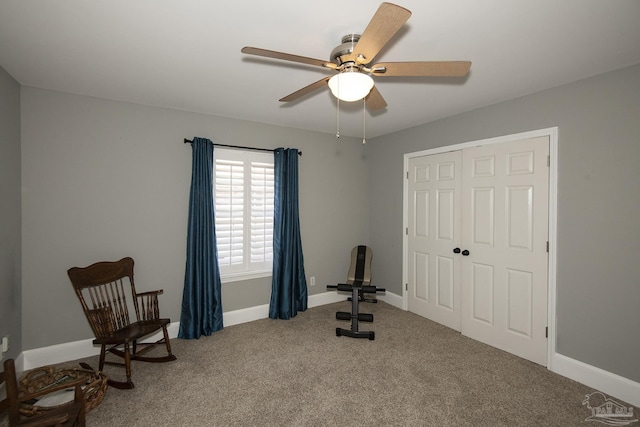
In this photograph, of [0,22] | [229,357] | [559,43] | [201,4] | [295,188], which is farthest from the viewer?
[295,188]

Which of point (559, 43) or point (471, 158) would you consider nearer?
point (559, 43)

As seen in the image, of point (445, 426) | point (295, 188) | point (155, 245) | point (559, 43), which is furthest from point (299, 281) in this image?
point (559, 43)

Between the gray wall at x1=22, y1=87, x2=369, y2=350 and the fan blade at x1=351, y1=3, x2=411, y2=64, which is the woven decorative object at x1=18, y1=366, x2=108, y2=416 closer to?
the gray wall at x1=22, y1=87, x2=369, y2=350

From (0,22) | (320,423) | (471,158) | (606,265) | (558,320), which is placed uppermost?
(0,22)

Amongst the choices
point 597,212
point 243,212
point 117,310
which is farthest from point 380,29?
point 117,310

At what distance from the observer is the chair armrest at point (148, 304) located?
3032mm

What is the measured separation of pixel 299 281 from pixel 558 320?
286 centimetres

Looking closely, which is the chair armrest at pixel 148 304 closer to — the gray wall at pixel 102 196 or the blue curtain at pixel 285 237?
the gray wall at pixel 102 196

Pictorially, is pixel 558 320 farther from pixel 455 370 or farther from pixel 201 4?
pixel 201 4

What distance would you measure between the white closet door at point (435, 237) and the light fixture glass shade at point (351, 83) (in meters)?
2.43

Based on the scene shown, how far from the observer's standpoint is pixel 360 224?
193 inches

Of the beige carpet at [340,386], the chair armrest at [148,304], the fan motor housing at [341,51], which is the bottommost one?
the beige carpet at [340,386]

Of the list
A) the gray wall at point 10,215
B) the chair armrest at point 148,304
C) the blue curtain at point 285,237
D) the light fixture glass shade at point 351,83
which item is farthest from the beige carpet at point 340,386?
the light fixture glass shade at point 351,83

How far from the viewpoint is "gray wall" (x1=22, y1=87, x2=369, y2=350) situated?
280cm
